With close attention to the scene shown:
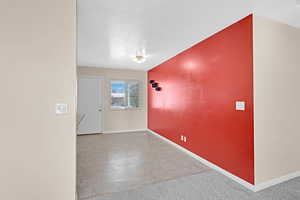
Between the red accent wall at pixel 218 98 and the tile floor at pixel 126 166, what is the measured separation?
470 millimetres

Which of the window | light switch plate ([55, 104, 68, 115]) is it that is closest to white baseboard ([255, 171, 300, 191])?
light switch plate ([55, 104, 68, 115])

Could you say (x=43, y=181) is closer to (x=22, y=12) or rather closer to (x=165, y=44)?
(x=22, y=12)

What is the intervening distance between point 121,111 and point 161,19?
13.1 feet

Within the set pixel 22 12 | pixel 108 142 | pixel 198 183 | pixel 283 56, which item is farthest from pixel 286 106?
pixel 108 142

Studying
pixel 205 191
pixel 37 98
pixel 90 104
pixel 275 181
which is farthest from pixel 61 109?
pixel 90 104

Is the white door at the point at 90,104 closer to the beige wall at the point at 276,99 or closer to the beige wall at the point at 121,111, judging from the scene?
the beige wall at the point at 121,111

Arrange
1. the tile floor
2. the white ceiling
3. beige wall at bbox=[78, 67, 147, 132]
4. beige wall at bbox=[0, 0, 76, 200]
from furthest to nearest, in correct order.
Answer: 1. beige wall at bbox=[78, 67, 147, 132]
2. the tile floor
3. the white ceiling
4. beige wall at bbox=[0, 0, 76, 200]

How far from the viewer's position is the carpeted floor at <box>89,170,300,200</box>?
178cm

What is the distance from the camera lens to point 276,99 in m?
2.08

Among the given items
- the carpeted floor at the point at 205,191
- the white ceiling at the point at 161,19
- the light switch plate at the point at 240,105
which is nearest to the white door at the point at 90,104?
the white ceiling at the point at 161,19

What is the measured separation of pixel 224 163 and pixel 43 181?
8.37ft

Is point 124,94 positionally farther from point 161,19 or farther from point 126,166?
point 161,19

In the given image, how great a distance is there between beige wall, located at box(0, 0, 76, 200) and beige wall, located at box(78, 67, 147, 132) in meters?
3.90

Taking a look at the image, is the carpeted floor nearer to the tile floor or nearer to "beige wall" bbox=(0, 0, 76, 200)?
the tile floor
